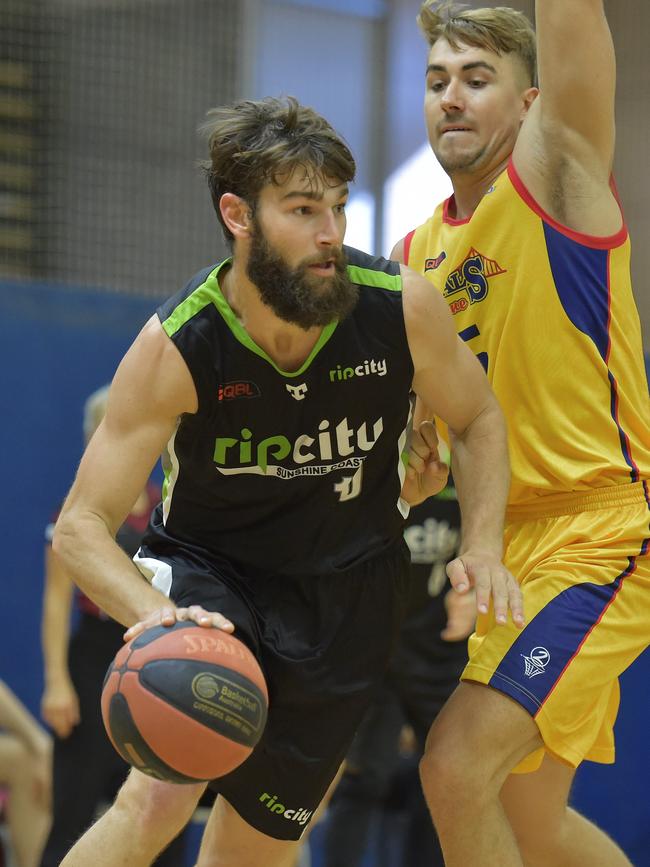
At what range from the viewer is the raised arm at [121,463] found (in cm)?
350

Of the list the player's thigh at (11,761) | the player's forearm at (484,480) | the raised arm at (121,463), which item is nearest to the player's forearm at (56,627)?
the player's thigh at (11,761)

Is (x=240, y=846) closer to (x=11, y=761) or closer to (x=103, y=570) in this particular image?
(x=103, y=570)

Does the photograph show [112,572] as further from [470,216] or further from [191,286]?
[470,216]

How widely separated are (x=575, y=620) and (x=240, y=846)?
136 centimetres

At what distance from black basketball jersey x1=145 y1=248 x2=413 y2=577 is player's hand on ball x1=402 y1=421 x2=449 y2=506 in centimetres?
8

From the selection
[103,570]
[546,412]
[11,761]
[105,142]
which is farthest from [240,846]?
[105,142]

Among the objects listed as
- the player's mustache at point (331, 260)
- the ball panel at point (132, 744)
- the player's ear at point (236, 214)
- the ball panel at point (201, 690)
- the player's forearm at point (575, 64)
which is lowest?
the ball panel at point (132, 744)

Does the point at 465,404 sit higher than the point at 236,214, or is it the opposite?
the point at 236,214

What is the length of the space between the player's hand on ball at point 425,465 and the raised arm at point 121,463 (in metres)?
0.86

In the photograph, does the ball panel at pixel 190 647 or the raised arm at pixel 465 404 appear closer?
the ball panel at pixel 190 647

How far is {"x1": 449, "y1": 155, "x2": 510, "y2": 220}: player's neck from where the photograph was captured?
452cm

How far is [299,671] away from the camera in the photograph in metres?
3.96

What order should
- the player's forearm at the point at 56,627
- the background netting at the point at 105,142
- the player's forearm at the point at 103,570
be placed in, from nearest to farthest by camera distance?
1. the player's forearm at the point at 103,570
2. the player's forearm at the point at 56,627
3. the background netting at the point at 105,142

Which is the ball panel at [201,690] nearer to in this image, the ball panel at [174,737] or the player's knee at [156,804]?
the ball panel at [174,737]
